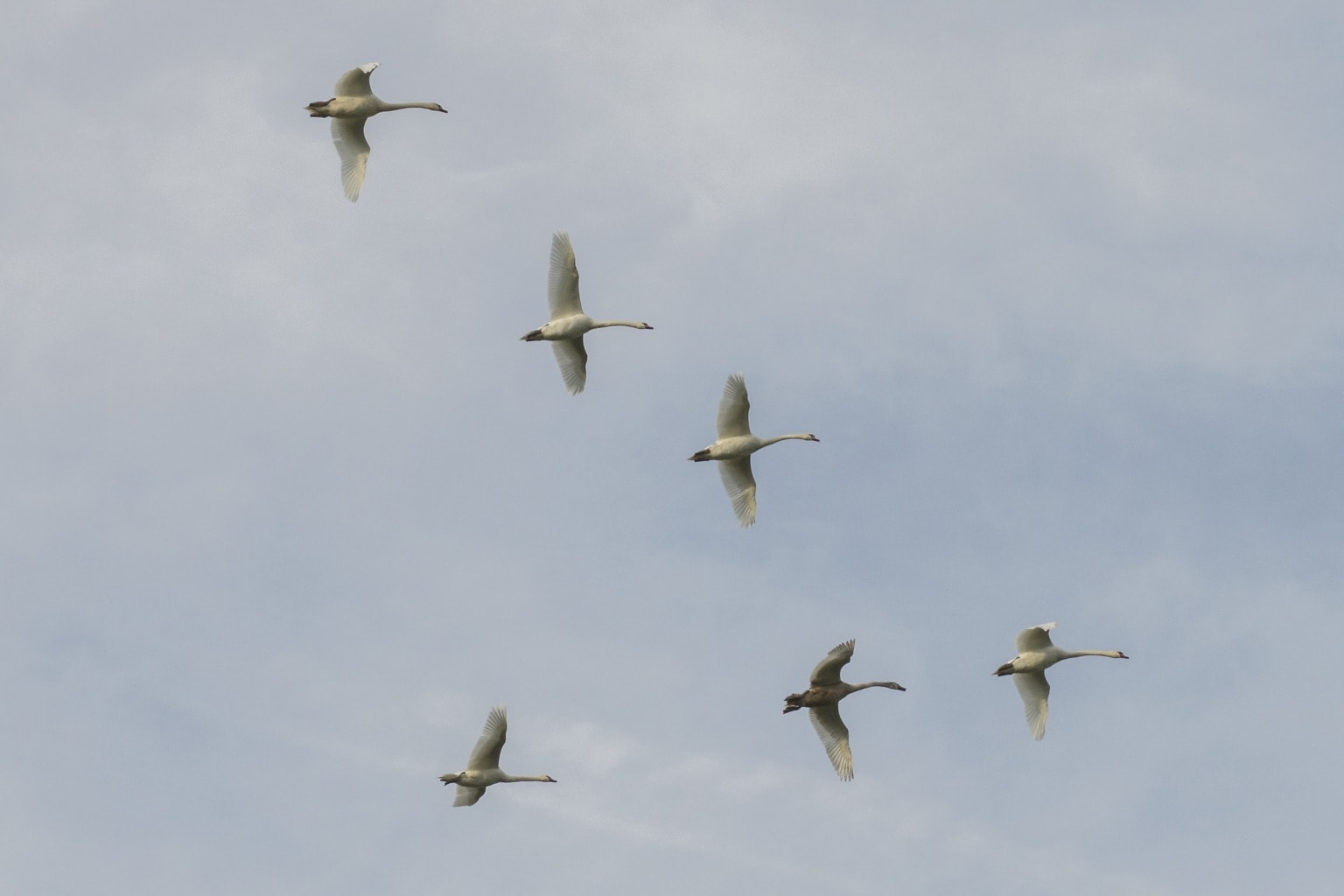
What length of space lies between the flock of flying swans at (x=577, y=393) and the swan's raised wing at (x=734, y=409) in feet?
0.10

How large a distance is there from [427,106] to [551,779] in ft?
79.3

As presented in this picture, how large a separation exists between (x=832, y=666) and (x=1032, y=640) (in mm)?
7513

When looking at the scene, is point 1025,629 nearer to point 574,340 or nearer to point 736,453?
point 736,453

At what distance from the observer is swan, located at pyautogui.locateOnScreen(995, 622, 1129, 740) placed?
100375 millimetres

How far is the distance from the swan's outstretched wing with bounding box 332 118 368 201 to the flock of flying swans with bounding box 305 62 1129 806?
3cm

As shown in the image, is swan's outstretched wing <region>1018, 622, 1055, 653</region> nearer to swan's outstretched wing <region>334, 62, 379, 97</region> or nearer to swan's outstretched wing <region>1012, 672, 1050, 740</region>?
swan's outstretched wing <region>1012, 672, 1050, 740</region>

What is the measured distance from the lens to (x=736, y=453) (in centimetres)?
10219

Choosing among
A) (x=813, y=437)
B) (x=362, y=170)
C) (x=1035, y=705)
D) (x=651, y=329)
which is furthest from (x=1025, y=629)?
(x=362, y=170)

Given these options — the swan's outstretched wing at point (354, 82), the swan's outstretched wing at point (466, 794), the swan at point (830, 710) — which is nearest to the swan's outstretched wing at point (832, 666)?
the swan at point (830, 710)

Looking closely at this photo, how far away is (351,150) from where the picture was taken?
99375mm

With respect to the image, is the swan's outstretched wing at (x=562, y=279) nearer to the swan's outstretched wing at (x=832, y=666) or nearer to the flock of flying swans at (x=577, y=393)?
the flock of flying swans at (x=577, y=393)

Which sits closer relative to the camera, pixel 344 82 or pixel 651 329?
pixel 344 82

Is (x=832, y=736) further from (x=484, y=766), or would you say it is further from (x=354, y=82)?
(x=354, y=82)

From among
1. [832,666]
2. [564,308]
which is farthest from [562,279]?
[832,666]
